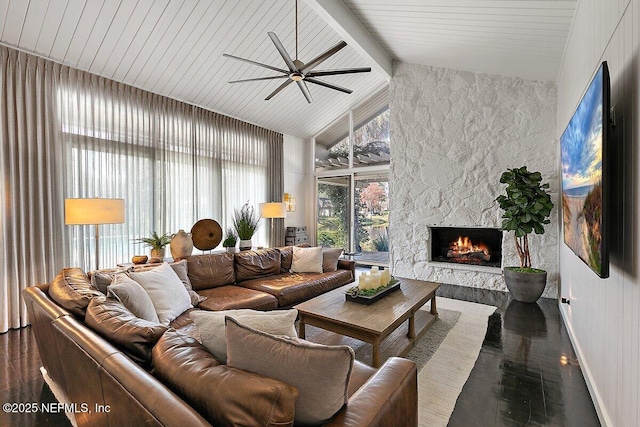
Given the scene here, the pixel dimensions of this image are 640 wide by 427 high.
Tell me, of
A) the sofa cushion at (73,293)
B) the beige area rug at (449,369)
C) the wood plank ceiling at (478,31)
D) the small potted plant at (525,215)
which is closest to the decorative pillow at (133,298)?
the sofa cushion at (73,293)

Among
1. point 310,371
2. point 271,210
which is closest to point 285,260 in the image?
point 271,210

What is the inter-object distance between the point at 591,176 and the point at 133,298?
286 centimetres

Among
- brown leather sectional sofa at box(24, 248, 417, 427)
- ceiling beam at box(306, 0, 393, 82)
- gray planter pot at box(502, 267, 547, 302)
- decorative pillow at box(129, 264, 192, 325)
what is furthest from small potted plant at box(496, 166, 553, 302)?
decorative pillow at box(129, 264, 192, 325)

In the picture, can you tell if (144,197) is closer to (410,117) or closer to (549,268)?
(410,117)

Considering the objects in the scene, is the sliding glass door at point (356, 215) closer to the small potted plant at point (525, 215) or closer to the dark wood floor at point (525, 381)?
the small potted plant at point (525, 215)

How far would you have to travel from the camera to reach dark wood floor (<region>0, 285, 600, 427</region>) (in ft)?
6.12

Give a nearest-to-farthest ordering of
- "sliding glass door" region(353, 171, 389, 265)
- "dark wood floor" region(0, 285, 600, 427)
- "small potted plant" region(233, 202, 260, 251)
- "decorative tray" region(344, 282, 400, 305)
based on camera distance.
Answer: "dark wood floor" region(0, 285, 600, 427), "decorative tray" region(344, 282, 400, 305), "small potted plant" region(233, 202, 260, 251), "sliding glass door" region(353, 171, 389, 265)

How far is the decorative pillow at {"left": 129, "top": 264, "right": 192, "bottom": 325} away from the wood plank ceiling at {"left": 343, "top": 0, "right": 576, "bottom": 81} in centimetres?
372

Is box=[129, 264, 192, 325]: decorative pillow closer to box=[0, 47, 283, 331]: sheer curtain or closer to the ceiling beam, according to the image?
box=[0, 47, 283, 331]: sheer curtain

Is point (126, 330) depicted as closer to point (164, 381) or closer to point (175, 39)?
point (164, 381)

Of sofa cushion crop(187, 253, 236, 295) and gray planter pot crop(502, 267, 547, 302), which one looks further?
gray planter pot crop(502, 267, 547, 302)

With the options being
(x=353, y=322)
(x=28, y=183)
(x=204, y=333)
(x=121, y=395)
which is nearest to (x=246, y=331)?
(x=204, y=333)

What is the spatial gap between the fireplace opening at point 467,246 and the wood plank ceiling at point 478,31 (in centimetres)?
246

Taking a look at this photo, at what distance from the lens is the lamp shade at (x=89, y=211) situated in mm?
2689
